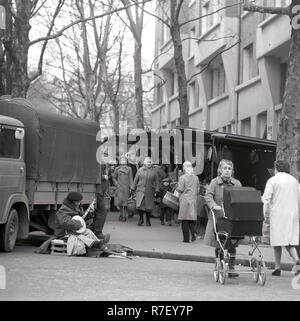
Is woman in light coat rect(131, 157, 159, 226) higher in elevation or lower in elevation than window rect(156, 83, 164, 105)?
lower

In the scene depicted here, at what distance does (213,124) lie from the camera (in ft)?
120

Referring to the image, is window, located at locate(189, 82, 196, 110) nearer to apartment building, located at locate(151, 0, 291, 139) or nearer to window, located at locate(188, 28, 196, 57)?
apartment building, located at locate(151, 0, 291, 139)

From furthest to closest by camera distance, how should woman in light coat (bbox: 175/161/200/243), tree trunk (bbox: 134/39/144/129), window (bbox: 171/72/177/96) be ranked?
window (bbox: 171/72/177/96), tree trunk (bbox: 134/39/144/129), woman in light coat (bbox: 175/161/200/243)

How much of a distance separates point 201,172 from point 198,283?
10.4m

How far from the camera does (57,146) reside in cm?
1661

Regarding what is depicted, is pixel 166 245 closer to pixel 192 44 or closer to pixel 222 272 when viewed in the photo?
pixel 222 272

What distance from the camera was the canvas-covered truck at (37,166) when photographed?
572 inches

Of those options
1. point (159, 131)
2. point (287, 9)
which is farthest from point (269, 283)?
point (159, 131)

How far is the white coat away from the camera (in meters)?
12.1

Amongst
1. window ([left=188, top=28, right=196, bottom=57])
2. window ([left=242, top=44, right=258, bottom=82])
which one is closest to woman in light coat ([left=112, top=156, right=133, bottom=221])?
window ([left=242, top=44, right=258, bottom=82])

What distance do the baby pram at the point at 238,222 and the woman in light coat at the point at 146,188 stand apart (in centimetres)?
1057

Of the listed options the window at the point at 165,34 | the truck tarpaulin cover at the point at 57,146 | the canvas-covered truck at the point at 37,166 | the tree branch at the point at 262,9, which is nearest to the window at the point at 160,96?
the window at the point at 165,34

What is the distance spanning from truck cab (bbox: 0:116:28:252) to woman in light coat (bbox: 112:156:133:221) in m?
8.50
